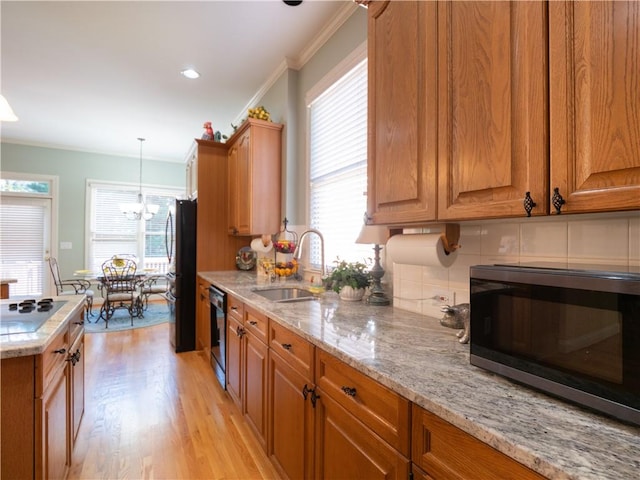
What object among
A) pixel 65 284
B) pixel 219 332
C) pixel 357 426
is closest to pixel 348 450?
pixel 357 426

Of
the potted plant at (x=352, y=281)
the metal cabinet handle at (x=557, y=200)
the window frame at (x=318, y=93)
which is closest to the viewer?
the metal cabinet handle at (x=557, y=200)

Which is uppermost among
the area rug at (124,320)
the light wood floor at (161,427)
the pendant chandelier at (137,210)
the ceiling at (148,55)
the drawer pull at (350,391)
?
the ceiling at (148,55)

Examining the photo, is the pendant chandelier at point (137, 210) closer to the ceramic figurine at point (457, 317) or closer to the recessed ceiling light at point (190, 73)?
the recessed ceiling light at point (190, 73)

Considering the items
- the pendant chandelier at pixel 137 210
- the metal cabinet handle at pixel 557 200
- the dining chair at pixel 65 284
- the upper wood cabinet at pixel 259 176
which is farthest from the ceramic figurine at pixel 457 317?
the pendant chandelier at pixel 137 210

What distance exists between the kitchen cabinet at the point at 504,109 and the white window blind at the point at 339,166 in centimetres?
80

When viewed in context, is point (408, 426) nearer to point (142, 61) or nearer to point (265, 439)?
point (265, 439)

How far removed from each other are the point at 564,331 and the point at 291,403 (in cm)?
109

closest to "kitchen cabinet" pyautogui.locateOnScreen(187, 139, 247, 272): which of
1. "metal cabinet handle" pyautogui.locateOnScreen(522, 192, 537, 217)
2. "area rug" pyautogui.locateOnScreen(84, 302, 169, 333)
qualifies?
"area rug" pyautogui.locateOnScreen(84, 302, 169, 333)

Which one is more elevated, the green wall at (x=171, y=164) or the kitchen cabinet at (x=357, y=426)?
the green wall at (x=171, y=164)

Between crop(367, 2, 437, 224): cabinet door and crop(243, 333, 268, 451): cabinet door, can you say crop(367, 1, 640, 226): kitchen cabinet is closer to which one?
crop(367, 2, 437, 224): cabinet door

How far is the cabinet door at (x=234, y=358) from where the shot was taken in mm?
2131

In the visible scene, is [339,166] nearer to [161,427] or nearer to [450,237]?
[450,237]

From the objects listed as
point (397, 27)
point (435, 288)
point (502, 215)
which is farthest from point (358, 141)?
point (502, 215)

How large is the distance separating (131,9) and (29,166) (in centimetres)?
485
